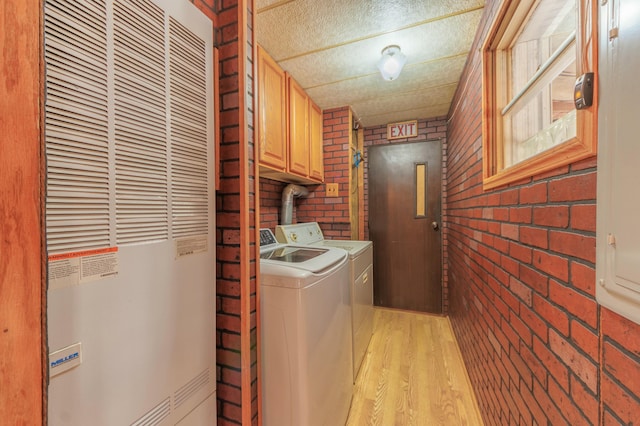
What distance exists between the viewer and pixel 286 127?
2033 mm

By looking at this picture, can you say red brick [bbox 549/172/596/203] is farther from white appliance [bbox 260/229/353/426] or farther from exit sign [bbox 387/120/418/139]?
exit sign [bbox 387/120/418/139]

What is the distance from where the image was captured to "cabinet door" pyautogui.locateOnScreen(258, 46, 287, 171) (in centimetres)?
169

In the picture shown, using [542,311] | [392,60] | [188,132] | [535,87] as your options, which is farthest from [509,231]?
[188,132]

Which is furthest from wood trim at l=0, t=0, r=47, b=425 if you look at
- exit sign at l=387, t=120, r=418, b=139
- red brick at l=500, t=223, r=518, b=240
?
exit sign at l=387, t=120, r=418, b=139

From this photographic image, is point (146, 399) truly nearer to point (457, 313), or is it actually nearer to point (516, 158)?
point (516, 158)

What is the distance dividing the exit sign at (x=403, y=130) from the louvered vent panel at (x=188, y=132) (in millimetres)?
2586

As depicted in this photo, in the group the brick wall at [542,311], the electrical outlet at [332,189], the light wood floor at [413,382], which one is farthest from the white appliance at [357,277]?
the brick wall at [542,311]

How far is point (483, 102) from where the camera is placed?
143 centimetres

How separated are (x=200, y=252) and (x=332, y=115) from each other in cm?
224

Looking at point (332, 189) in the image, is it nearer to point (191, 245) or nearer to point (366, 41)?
point (366, 41)

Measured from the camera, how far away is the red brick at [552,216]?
73 centimetres

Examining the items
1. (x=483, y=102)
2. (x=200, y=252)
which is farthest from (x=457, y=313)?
(x=200, y=252)

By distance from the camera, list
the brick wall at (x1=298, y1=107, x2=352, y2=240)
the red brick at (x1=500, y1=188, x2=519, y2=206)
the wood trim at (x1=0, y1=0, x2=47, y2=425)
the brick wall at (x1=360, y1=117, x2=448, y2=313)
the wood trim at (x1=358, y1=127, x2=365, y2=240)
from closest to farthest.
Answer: the wood trim at (x1=0, y1=0, x2=47, y2=425) → the red brick at (x1=500, y1=188, x2=519, y2=206) → the brick wall at (x1=298, y1=107, x2=352, y2=240) → the brick wall at (x1=360, y1=117, x2=448, y2=313) → the wood trim at (x1=358, y1=127, x2=365, y2=240)

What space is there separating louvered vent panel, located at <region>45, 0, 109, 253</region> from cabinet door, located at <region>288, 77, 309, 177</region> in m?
1.46
